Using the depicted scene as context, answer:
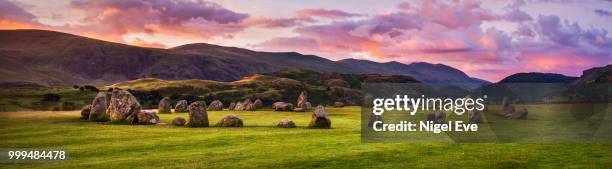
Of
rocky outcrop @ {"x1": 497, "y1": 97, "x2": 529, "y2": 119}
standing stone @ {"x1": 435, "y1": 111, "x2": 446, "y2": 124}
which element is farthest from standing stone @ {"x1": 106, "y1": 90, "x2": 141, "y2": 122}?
rocky outcrop @ {"x1": 497, "y1": 97, "x2": 529, "y2": 119}

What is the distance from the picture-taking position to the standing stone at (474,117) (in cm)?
4875

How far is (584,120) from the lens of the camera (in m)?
44.8

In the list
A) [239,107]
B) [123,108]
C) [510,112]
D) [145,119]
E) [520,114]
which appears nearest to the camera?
[520,114]

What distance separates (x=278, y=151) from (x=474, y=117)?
23513mm

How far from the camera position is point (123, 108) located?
56.3m

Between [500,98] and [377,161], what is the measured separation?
92.9ft

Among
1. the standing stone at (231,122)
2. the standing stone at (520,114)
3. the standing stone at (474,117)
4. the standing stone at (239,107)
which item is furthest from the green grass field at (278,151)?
the standing stone at (239,107)

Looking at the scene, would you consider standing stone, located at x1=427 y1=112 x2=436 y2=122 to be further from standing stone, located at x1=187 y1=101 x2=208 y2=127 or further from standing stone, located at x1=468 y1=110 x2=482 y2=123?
standing stone, located at x1=187 y1=101 x2=208 y2=127

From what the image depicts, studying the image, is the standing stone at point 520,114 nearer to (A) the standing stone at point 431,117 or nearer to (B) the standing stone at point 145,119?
(A) the standing stone at point 431,117

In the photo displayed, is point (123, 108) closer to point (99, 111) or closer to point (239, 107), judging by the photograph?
point (99, 111)

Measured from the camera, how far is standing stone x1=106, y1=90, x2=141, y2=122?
55.5 meters

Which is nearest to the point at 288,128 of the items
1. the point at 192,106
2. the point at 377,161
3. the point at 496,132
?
the point at 192,106

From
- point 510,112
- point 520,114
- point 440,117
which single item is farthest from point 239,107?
point 520,114

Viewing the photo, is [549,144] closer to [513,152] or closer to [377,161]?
[513,152]
